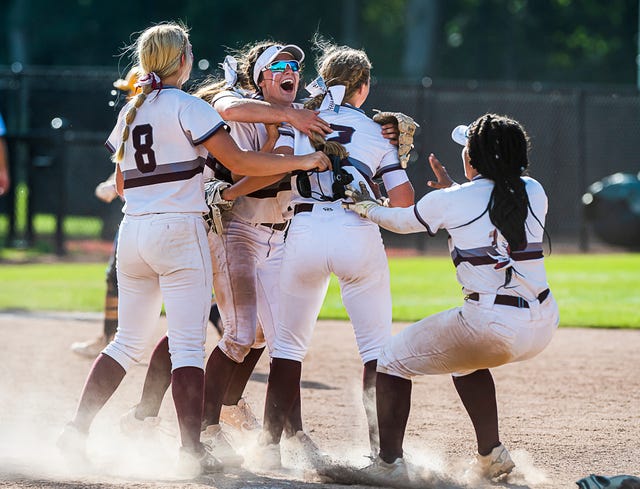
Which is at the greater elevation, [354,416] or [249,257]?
[249,257]

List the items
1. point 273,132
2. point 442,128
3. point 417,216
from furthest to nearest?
point 442,128, point 273,132, point 417,216

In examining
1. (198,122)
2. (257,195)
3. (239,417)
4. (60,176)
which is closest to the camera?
(198,122)

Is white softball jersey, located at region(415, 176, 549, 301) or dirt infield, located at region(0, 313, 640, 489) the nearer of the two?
white softball jersey, located at region(415, 176, 549, 301)

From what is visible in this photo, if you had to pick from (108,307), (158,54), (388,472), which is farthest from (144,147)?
(108,307)

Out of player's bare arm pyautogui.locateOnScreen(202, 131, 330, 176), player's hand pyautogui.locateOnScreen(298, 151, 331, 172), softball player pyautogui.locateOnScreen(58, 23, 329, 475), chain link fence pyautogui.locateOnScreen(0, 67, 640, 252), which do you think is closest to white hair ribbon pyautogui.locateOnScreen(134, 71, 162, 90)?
softball player pyautogui.locateOnScreen(58, 23, 329, 475)

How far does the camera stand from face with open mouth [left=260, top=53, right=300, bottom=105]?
506 cm

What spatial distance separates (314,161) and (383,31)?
41.6 metres

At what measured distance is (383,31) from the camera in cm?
4531

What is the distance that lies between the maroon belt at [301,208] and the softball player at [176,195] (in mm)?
182

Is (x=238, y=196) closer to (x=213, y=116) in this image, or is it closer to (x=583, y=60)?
(x=213, y=116)

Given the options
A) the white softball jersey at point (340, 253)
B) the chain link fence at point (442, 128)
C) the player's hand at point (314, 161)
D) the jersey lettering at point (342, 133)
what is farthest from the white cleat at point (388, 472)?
the chain link fence at point (442, 128)

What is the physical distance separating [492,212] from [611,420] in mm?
2317

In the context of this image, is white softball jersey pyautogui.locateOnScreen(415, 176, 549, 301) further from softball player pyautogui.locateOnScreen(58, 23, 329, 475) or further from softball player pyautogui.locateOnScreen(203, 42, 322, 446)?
softball player pyautogui.locateOnScreen(203, 42, 322, 446)

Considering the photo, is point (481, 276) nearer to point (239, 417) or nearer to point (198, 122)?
point (198, 122)
